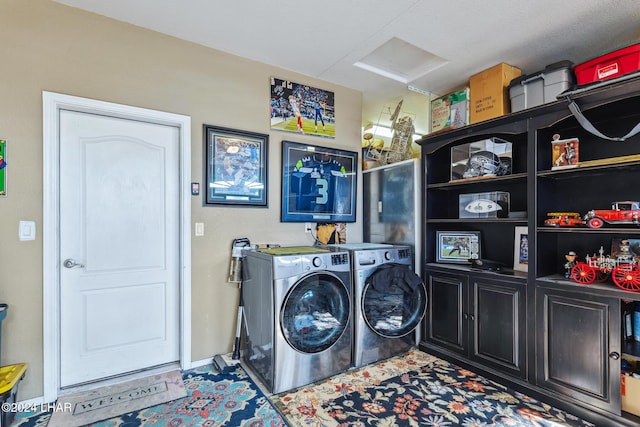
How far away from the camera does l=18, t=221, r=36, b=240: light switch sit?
2.04 meters

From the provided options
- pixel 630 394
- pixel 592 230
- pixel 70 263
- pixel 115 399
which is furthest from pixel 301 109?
pixel 630 394

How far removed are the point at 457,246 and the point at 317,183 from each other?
1473 millimetres

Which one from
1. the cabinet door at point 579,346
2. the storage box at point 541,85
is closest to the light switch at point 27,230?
the cabinet door at point 579,346

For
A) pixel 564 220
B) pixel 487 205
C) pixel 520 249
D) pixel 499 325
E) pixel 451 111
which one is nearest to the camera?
pixel 564 220

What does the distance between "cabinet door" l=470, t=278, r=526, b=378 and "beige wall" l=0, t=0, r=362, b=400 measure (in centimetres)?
164

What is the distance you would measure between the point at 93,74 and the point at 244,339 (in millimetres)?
2330

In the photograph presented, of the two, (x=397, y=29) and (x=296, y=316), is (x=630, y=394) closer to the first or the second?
(x=296, y=316)

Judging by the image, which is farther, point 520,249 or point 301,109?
point 301,109

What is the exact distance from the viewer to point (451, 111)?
9.52ft

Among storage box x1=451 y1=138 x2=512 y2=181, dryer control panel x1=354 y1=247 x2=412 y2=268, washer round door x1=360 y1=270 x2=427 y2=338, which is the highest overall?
storage box x1=451 y1=138 x2=512 y2=181

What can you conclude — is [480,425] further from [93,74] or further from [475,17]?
[93,74]

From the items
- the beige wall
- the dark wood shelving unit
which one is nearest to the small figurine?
the dark wood shelving unit

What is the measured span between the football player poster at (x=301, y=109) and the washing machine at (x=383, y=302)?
4.15 ft

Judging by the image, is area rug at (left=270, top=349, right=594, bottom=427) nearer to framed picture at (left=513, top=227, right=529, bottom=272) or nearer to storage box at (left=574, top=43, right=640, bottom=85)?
framed picture at (left=513, top=227, right=529, bottom=272)
